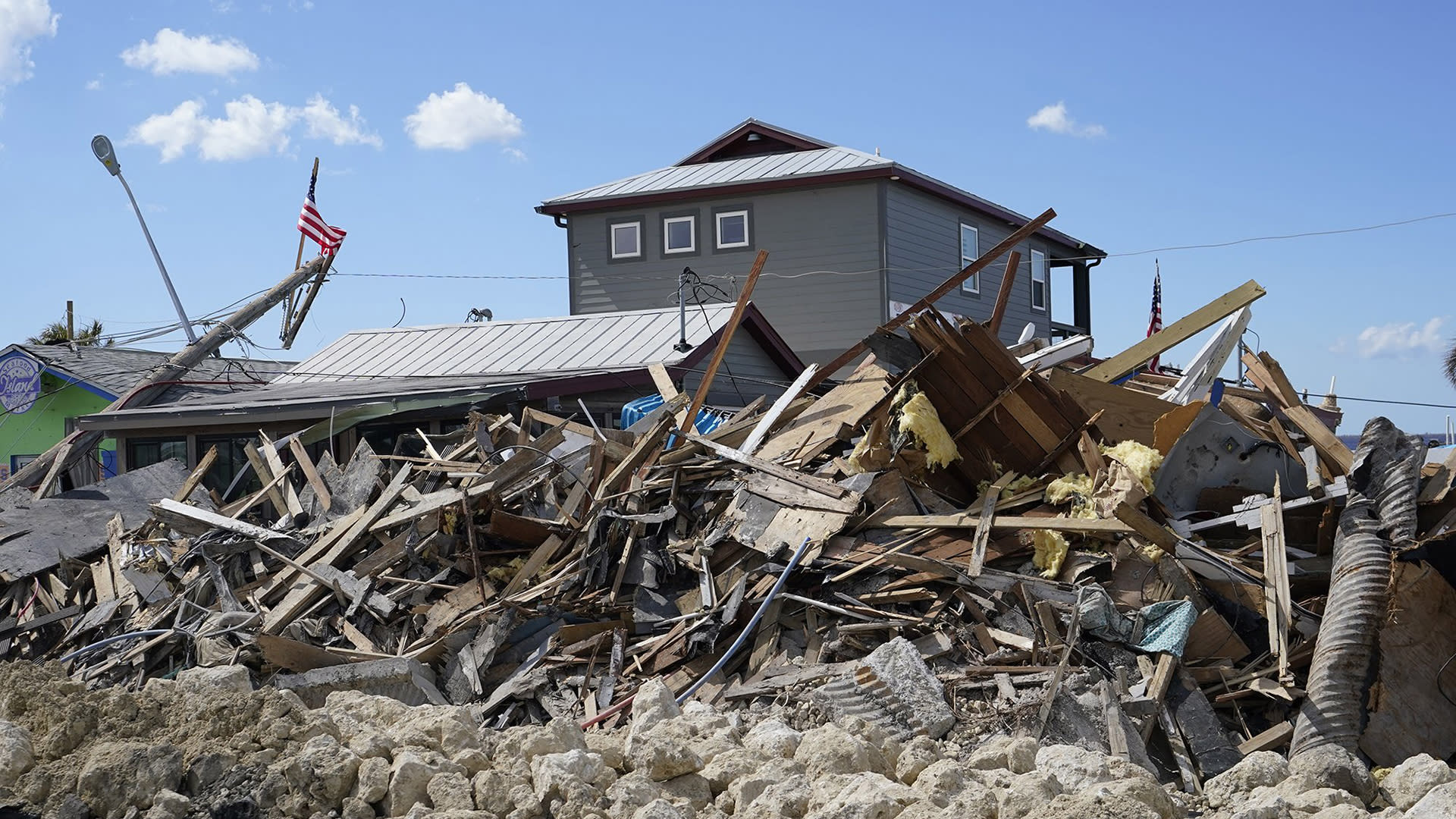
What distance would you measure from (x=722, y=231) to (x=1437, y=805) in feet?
66.3

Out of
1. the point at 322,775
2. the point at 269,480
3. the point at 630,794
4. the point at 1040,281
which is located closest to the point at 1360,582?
the point at 630,794

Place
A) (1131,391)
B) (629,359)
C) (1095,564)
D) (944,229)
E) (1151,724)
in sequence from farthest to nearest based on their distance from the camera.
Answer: (944,229) < (629,359) < (1131,391) < (1095,564) < (1151,724)

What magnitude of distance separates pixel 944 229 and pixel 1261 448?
52.3ft

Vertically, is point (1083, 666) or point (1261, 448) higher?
point (1261, 448)

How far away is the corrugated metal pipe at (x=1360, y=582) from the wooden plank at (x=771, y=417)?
14.4 feet

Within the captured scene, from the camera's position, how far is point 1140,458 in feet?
29.0

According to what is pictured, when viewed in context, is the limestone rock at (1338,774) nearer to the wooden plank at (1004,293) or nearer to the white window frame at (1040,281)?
the wooden plank at (1004,293)

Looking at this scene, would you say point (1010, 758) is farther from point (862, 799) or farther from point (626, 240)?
point (626, 240)

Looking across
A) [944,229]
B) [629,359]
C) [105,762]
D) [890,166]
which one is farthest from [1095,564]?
[944,229]

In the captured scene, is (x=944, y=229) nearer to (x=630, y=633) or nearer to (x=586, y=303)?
(x=586, y=303)

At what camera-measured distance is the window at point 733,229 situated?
2388 centimetres

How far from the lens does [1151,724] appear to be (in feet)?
23.5

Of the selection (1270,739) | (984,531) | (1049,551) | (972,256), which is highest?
(972,256)

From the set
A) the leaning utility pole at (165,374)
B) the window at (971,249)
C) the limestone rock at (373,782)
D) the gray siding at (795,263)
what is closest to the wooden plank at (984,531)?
the limestone rock at (373,782)
